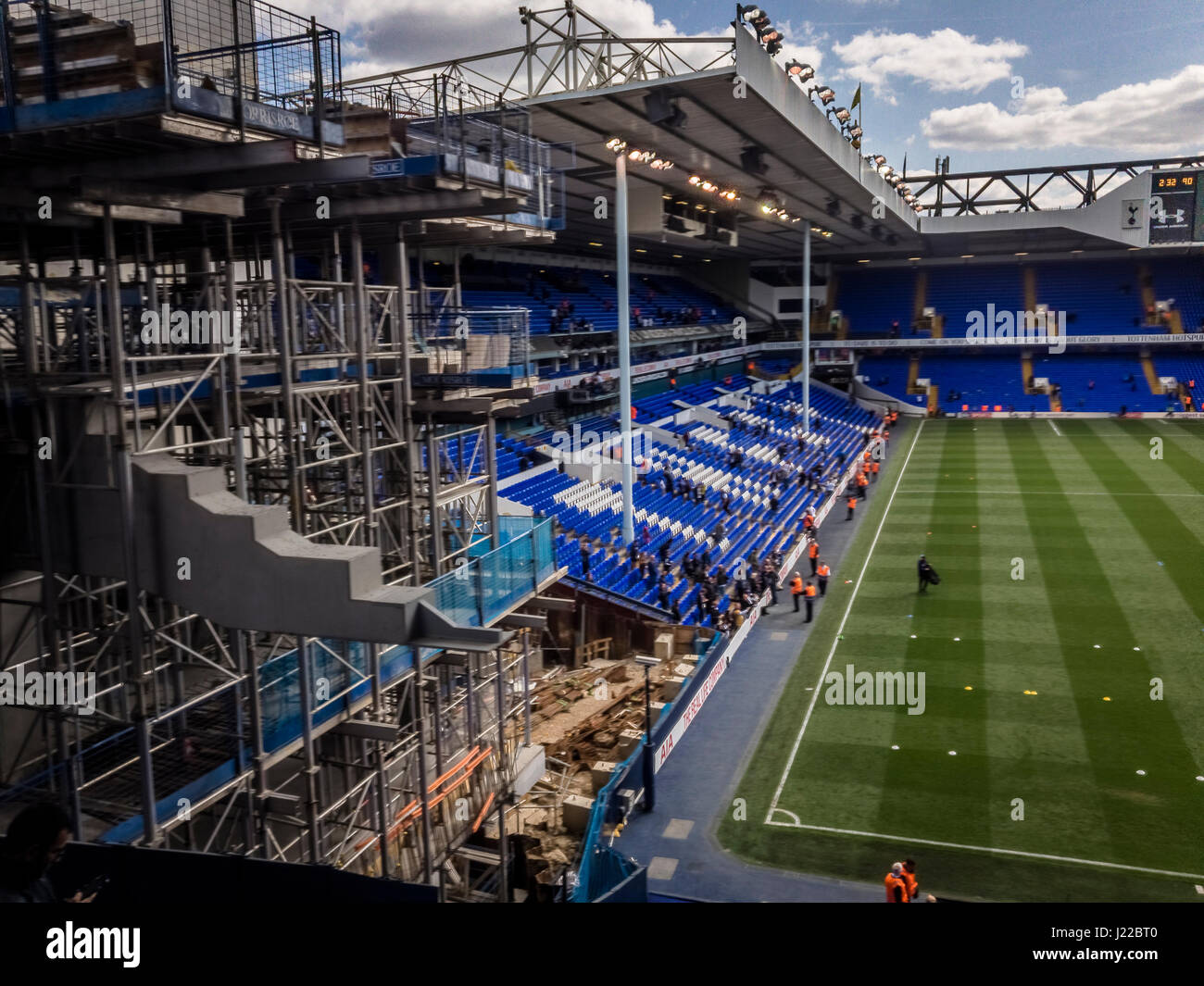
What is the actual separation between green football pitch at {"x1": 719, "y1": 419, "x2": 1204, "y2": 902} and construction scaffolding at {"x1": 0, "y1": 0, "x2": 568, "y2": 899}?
18.5 feet

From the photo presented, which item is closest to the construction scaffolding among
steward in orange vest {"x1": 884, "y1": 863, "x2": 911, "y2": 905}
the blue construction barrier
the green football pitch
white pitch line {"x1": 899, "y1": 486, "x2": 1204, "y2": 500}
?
the blue construction barrier

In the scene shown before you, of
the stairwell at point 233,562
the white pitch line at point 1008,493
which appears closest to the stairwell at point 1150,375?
the white pitch line at point 1008,493

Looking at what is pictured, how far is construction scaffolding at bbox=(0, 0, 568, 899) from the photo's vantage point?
23.5 feet

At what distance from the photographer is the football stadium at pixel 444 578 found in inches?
287

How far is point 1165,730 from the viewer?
16.3 meters

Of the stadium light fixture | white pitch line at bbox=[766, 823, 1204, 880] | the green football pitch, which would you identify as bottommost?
white pitch line at bbox=[766, 823, 1204, 880]

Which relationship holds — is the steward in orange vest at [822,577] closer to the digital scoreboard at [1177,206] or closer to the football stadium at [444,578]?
→ the football stadium at [444,578]

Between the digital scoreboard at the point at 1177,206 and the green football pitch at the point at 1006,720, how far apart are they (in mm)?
24209

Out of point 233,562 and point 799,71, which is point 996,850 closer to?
point 233,562
